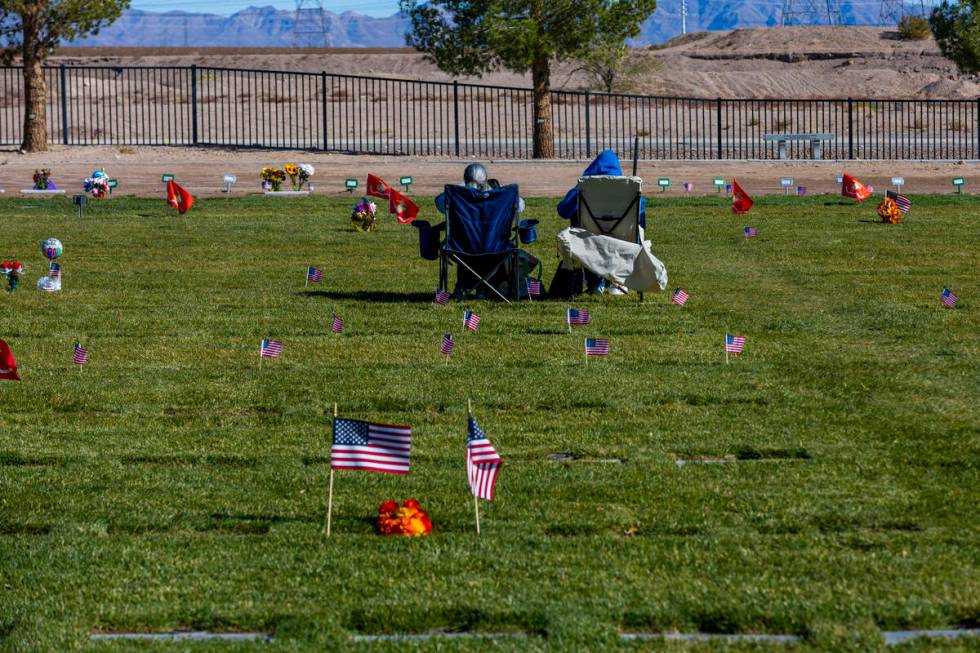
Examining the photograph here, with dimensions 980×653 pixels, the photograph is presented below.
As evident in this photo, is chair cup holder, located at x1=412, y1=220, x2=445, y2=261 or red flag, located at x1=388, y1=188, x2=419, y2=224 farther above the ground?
red flag, located at x1=388, y1=188, x2=419, y2=224

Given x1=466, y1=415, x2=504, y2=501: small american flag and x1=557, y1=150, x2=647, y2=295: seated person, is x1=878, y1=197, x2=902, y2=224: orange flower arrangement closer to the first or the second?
x1=557, y1=150, x2=647, y2=295: seated person

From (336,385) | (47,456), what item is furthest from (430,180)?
(47,456)

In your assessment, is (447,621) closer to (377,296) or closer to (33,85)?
(377,296)

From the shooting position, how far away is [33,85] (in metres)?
33.8

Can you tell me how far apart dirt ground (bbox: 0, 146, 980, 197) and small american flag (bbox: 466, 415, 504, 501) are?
1963 centimetres

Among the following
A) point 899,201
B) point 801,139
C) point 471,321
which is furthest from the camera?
point 801,139

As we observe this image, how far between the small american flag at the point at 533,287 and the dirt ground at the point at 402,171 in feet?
40.1

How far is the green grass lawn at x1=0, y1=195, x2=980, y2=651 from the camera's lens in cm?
579

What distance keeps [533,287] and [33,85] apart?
22904 millimetres

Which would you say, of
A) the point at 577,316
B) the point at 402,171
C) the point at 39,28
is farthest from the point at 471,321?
the point at 39,28

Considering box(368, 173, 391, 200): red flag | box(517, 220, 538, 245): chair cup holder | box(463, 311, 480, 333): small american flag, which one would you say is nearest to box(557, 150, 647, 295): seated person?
box(517, 220, 538, 245): chair cup holder

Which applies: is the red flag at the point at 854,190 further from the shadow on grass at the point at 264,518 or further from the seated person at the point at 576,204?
the shadow on grass at the point at 264,518

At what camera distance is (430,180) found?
29172 millimetres

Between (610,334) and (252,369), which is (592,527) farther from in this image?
(610,334)
